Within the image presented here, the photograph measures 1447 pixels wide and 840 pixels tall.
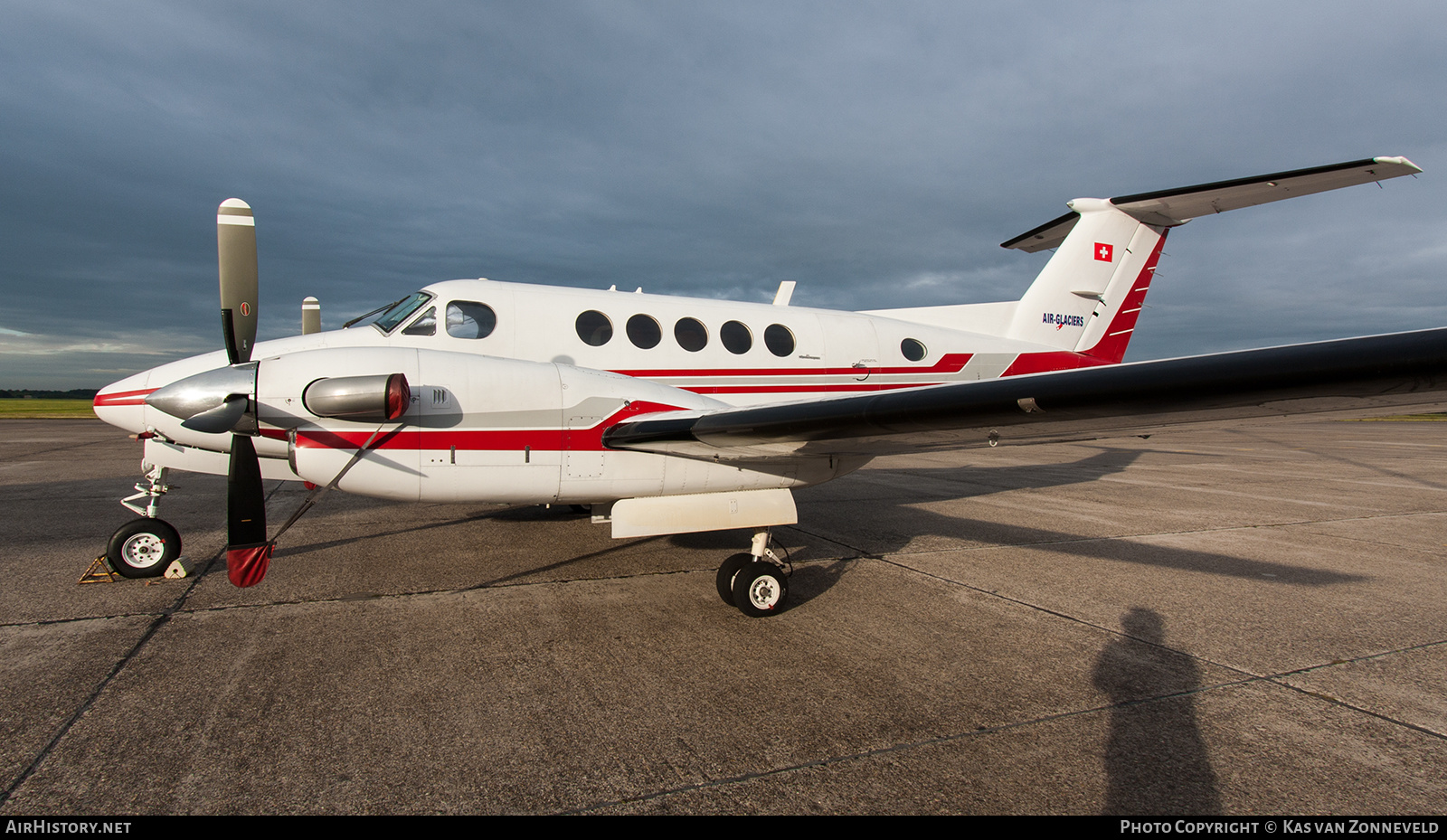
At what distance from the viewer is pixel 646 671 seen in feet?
12.6

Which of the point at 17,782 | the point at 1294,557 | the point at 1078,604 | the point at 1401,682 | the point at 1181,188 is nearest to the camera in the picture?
the point at 17,782

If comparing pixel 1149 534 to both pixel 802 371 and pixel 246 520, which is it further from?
Answer: pixel 246 520

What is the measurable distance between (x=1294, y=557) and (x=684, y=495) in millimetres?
6180

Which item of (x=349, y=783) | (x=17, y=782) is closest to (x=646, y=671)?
(x=349, y=783)

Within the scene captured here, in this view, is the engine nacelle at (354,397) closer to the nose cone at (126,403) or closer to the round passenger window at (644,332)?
the nose cone at (126,403)

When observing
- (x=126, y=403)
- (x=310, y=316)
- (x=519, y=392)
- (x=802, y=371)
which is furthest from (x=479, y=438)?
(x=310, y=316)

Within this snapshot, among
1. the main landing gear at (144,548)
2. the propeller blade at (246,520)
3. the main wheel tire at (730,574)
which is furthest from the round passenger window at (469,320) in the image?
the main wheel tire at (730,574)

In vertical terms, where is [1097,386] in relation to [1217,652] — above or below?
above

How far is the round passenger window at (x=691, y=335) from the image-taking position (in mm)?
7309

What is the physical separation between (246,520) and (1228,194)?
10940 mm

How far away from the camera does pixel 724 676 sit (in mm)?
3797

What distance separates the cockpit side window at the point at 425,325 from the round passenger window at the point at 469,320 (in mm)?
125

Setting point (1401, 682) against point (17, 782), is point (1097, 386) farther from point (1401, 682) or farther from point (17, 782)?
point (17, 782)

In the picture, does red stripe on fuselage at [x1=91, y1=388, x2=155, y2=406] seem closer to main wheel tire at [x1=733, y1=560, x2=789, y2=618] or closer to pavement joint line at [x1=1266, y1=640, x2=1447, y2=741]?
main wheel tire at [x1=733, y1=560, x2=789, y2=618]
